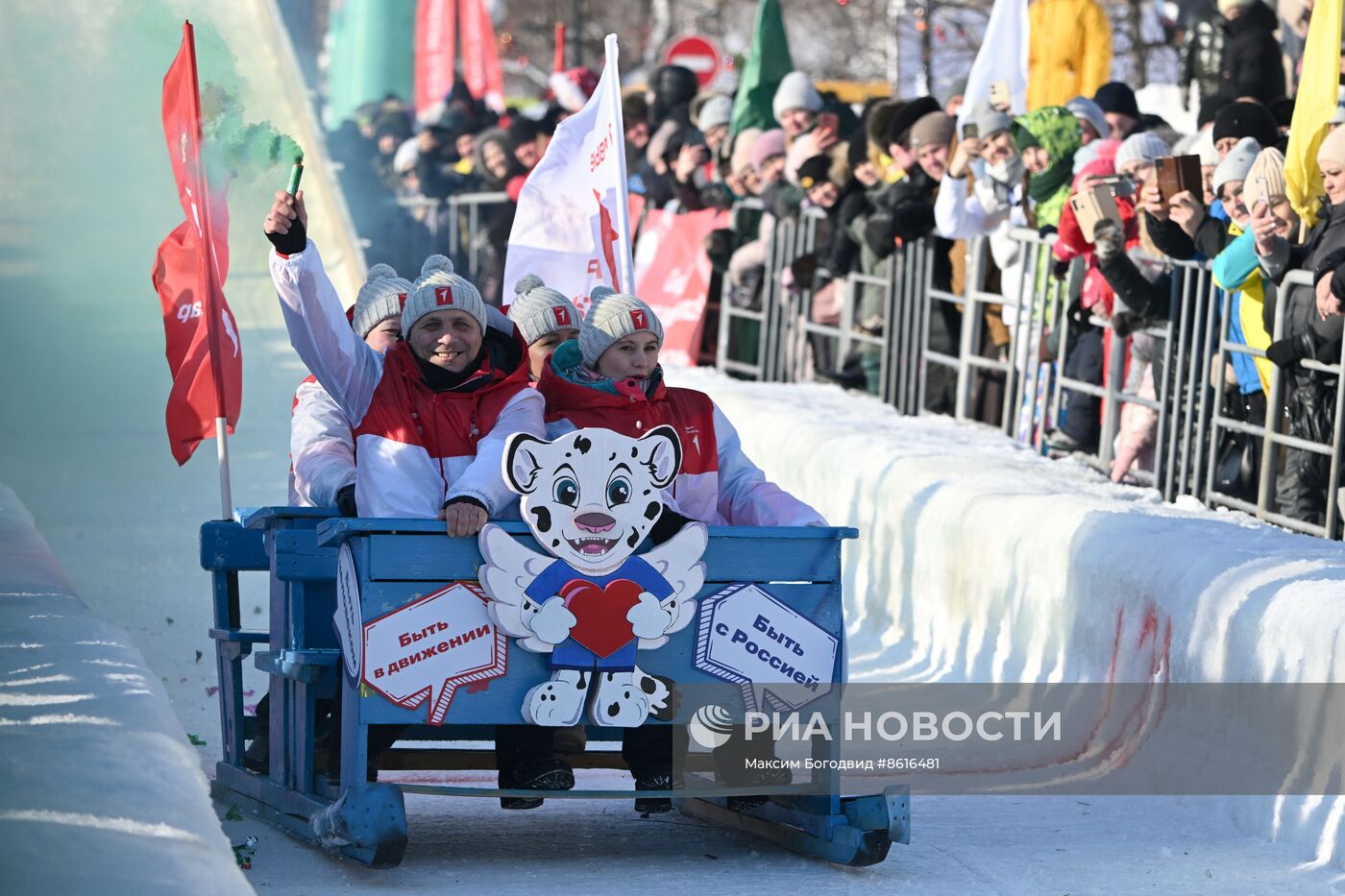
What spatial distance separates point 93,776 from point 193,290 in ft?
9.52

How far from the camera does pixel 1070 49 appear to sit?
47.9ft

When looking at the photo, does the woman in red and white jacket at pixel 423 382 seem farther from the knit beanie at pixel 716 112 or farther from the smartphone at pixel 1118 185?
the knit beanie at pixel 716 112

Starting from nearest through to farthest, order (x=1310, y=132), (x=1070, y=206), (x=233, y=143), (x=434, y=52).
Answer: (x=233, y=143) → (x=1310, y=132) → (x=1070, y=206) → (x=434, y=52)

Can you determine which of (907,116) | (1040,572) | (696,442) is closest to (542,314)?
(696,442)

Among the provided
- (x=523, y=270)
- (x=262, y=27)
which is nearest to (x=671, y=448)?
(x=523, y=270)

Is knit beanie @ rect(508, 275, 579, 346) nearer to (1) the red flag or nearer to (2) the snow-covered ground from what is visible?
(1) the red flag

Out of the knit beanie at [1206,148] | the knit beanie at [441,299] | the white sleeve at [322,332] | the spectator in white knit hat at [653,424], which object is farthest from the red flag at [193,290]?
the knit beanie at [1206,148]

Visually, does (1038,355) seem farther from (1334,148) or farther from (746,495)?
(746,495)

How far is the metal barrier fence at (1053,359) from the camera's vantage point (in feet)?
28.6

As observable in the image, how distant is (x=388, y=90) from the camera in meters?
32.6

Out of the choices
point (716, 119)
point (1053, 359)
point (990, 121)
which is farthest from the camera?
point (716, 119)

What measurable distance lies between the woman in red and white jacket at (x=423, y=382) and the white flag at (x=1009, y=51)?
23.8 ft

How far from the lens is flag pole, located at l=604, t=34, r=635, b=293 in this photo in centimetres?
916

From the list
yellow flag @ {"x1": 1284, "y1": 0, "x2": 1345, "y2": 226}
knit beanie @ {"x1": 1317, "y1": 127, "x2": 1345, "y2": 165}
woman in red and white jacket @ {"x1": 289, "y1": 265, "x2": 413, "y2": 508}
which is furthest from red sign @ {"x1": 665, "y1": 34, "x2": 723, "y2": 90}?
woman in red and white jacket @ {"x1": 289, "y1": 265, "x2": 413, "y2": 508}
